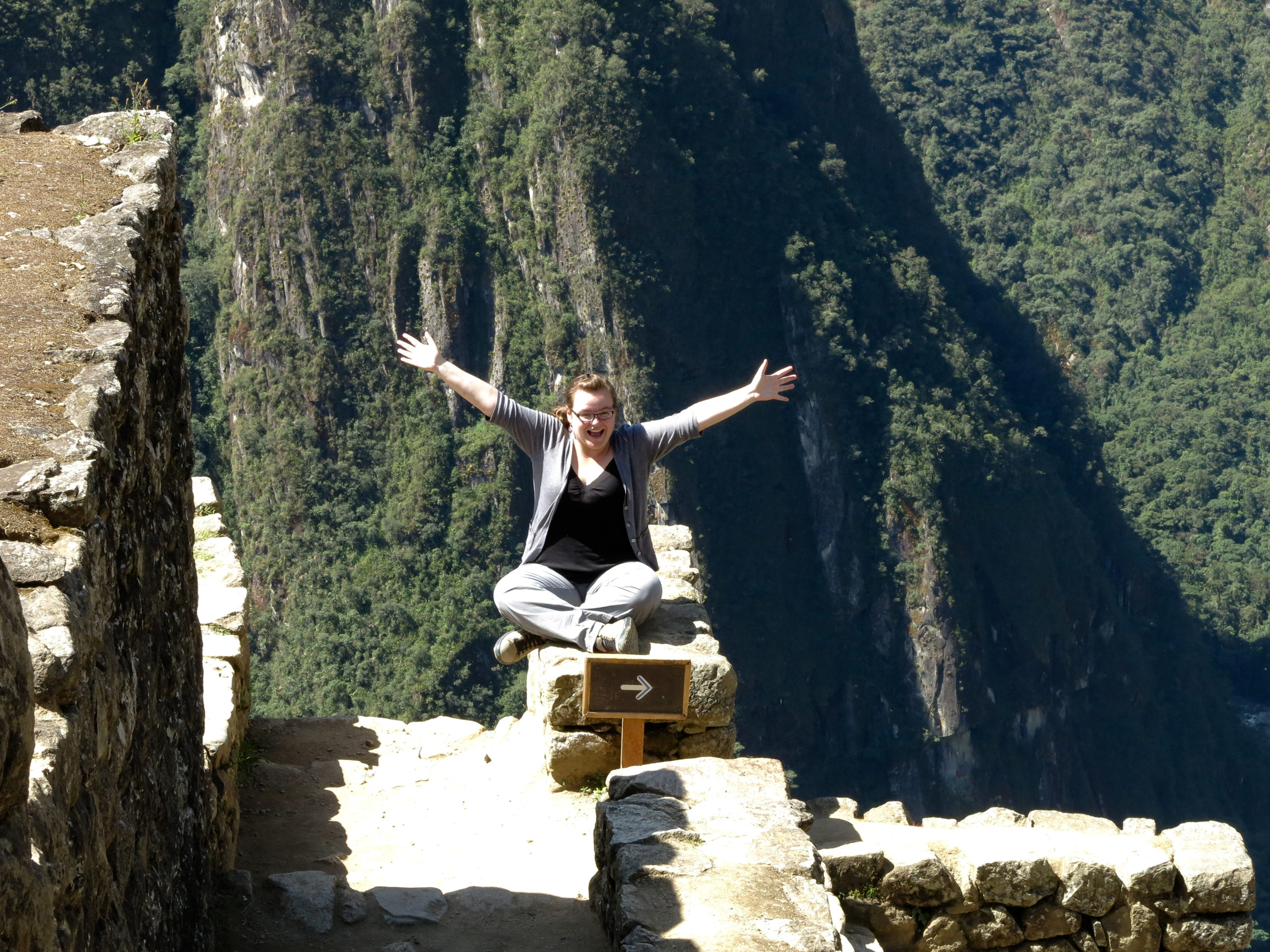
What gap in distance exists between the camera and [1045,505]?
220ft

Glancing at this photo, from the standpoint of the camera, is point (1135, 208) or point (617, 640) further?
point (1135, 208)

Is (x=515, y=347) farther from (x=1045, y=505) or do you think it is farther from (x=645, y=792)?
(x=645, y=792)

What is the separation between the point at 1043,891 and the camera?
17.2 ft

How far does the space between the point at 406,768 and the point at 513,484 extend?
168ft

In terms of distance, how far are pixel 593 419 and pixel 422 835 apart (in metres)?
1.74

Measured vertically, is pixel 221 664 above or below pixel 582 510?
below

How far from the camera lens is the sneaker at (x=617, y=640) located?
552 cm

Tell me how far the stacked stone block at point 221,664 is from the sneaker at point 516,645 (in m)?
1.08

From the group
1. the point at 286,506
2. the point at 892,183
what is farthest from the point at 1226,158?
the point at 286,506

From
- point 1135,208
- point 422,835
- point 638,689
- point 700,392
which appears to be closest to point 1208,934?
point 638,689

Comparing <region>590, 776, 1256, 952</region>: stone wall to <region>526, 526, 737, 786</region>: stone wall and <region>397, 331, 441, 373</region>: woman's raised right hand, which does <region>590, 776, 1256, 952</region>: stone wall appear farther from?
<region>397, 331, 441, 373</region>: woman's raised right hand

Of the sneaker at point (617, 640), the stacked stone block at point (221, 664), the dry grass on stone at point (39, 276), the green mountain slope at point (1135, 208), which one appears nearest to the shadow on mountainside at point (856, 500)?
the green mountain slope at point (1135, 208)

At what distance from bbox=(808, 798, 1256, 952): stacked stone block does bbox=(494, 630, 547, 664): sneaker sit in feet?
4.54

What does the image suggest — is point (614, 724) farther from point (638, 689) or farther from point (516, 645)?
point (516, 645)
